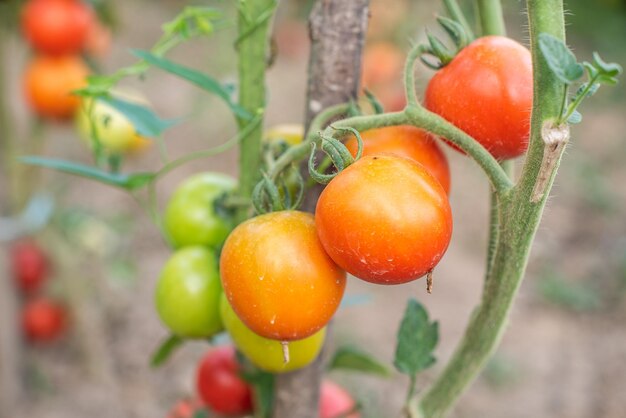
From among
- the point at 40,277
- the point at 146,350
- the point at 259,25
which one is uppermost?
the point at 259,25

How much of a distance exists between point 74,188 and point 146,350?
0.93 m

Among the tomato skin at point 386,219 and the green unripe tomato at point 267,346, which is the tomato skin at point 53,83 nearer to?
the green unripe tomato at point 267,346

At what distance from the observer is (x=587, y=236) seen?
2.54m

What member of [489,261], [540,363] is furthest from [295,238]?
[540,363]

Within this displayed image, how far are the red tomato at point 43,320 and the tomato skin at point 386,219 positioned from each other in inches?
64.0

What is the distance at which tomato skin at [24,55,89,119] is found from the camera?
152cm

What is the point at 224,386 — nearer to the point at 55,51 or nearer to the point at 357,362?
the point at 357,362

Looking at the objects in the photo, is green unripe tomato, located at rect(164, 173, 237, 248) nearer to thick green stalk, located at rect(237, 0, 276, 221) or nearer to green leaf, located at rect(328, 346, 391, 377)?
thick green stalk, located at rect(237, 0, 276, 221)

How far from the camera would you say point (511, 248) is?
51cm

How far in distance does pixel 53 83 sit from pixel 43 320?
70cm

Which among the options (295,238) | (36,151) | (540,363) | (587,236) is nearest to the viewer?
(295,238)

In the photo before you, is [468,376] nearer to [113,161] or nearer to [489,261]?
[489,261]

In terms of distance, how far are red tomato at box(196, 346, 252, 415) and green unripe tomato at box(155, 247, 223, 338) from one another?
0.11 meters

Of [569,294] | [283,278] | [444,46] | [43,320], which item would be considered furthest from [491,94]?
[569,294]
